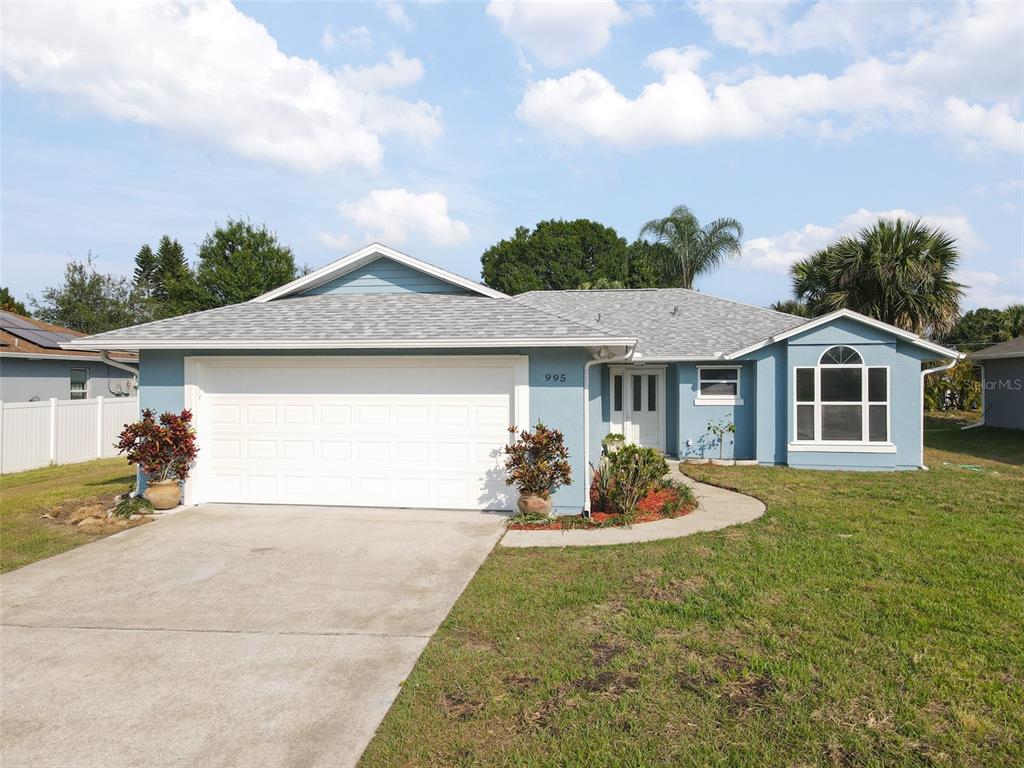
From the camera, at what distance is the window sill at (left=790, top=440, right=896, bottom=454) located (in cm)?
1347

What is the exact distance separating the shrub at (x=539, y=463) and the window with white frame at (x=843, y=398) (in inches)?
303

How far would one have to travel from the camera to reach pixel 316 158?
679 inches

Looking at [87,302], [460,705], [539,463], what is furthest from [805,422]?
[87,302]

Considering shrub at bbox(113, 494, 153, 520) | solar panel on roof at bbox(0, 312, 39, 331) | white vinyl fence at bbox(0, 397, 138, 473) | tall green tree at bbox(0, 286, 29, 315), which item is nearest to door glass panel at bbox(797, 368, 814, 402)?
shrub at bbox(113, 494, 153, 520)

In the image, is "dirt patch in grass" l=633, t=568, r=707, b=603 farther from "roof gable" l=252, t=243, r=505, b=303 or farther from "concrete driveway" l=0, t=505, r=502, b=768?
"roof gable" l=252, t=243, r=505, b=303

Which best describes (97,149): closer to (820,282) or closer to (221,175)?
(221,175)

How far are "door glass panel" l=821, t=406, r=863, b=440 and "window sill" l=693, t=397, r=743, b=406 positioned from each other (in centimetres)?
204

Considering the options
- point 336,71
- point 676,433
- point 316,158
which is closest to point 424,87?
point 336,71

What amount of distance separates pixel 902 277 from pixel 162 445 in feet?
64.4

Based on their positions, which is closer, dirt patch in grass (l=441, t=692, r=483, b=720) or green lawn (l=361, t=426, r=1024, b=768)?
green lawn (l=361, t=426, r=1024, b=768)

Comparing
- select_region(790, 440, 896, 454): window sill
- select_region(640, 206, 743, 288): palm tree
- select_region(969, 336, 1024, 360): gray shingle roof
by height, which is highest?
select_region(640, 206, 743, 288): palm tree

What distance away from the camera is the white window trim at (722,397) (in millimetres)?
15203

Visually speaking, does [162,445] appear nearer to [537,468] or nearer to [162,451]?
[162,451]

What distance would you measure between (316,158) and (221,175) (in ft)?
8.62
